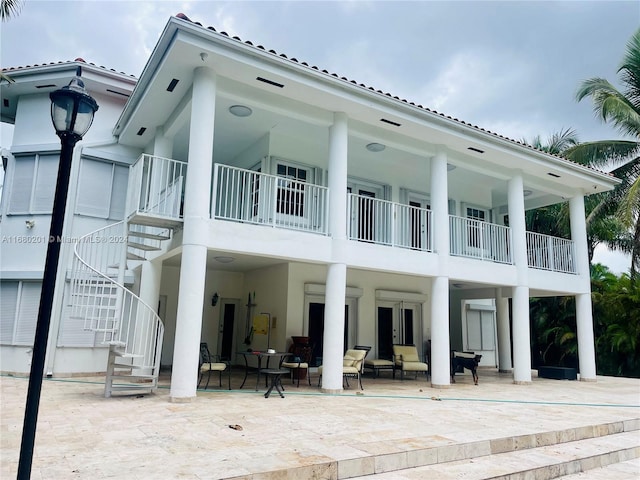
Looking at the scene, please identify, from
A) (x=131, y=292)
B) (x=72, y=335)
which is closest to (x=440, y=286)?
(x=131, y=292)

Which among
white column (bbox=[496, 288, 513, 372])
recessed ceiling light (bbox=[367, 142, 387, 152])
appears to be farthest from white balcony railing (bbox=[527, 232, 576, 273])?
recessed ceiling light (bbox=[367, 142, 387, 152])

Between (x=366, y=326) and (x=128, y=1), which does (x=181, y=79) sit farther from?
(x=366, y=326)

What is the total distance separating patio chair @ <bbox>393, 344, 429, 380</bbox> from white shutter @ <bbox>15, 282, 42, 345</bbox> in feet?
27.7

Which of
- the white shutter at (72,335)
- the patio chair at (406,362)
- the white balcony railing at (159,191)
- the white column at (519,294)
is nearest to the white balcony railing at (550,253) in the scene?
the white column at (519,294)

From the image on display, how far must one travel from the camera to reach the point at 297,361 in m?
9.29

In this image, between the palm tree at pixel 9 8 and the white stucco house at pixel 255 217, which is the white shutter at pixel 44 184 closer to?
the white stucco house at pixel 255 217

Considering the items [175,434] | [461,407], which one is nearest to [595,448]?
[461,407]

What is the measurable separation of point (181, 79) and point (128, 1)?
5.99m

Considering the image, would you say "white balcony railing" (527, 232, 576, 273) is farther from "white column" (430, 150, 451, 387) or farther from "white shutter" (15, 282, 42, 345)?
"white shutter" (15, 282, 42, 345)

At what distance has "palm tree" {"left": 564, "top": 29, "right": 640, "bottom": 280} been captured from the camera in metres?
14.8

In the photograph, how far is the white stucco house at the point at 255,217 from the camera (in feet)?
24.5

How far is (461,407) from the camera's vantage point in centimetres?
722

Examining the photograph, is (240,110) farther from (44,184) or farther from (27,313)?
(27,313)

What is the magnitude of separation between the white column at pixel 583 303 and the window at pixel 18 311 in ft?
45.2
